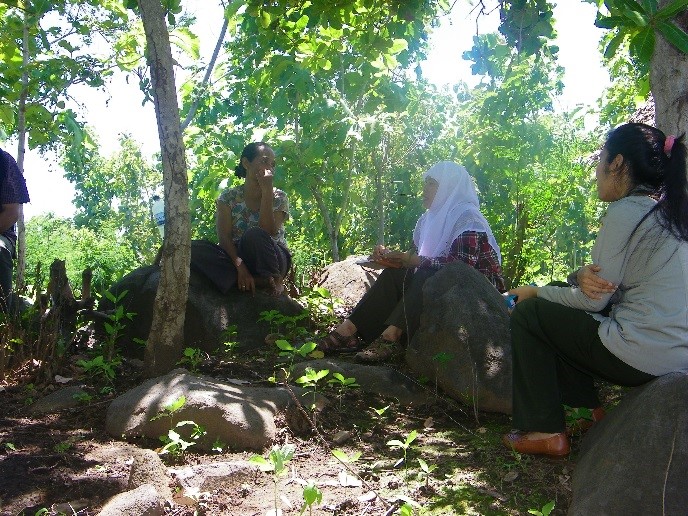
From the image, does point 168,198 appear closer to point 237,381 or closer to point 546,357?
point 237,381

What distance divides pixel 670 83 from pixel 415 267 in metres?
2.06

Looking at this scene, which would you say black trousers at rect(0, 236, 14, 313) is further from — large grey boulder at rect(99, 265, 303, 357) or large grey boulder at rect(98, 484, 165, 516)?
large grey boulder at rect(98, 484, 165, 516)

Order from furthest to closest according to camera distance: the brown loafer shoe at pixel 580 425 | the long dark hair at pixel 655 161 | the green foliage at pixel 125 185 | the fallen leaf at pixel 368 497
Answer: the green foliage at pixel 125 185, the brown loafer shoe at pixel 580 425, the long dark hair at pixel 655 161, the fallen leaf at pixel 368 497

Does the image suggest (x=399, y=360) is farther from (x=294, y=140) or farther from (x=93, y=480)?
(x=294, y=140)

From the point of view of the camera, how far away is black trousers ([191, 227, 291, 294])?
223 inches

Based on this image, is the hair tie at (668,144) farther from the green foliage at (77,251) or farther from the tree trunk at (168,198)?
the green foliage at (77,251)

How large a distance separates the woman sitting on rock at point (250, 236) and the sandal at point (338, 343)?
3.42ft

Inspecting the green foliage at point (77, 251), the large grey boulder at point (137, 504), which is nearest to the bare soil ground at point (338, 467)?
the large grey boulder at point (137, 504)

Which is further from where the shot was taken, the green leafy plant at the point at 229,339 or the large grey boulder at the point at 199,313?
the large grey boulder at the point at 199,313

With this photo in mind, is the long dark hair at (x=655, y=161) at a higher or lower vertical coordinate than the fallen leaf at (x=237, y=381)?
higher

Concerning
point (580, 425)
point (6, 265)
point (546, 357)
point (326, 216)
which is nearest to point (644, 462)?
point (546, 357)

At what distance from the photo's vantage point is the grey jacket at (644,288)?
2.64m

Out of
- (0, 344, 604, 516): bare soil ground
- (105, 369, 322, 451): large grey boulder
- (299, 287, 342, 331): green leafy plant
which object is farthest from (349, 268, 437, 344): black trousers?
(105, 369, 322, 451): large grey boulder

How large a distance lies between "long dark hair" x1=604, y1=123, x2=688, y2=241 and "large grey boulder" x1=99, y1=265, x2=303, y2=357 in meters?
3.38
